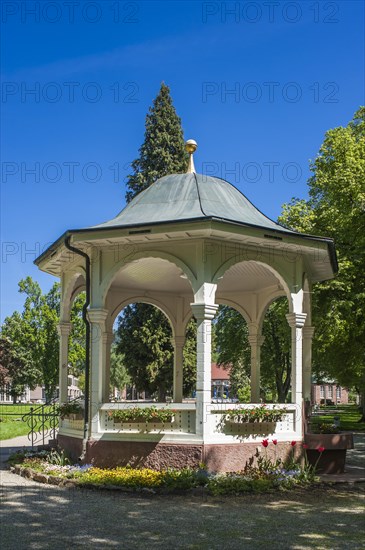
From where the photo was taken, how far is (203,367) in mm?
11805

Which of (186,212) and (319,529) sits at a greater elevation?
(186,212)

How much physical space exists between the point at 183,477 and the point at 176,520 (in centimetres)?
217

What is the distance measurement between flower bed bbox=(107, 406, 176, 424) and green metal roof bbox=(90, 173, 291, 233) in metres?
3.39

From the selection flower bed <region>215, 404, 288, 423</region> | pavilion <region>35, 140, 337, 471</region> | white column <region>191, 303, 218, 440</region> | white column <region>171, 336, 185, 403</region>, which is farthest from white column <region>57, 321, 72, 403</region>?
flower bed <region>215, 404, 288, 423</region>

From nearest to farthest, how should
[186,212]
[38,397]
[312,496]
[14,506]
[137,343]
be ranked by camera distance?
[14,506] → [312,496] → [186,212] → [137,343] → [38,397]

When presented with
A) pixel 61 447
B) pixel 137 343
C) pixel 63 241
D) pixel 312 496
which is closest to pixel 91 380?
pixel 61 447

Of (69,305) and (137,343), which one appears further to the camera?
(137,343)

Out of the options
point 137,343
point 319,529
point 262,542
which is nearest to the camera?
point 262,542

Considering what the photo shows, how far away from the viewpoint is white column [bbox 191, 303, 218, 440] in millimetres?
11680

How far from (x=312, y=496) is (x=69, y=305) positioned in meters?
7.18

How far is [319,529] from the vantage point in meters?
8.25

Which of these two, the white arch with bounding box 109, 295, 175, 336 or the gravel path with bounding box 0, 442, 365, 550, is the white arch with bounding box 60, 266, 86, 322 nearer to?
the white arch with bounding box 109, 295, 175, 336

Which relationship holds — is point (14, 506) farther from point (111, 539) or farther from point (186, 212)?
point (186, 212)

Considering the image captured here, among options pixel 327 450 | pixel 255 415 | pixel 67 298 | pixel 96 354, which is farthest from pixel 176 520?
pixel 67 298
